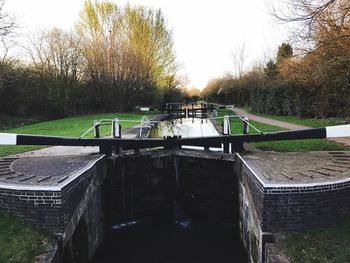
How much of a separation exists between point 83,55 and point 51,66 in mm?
2921

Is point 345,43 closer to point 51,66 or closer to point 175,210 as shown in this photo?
point 175,210

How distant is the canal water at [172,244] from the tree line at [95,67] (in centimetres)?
1572

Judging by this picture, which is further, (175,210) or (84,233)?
(175,210)

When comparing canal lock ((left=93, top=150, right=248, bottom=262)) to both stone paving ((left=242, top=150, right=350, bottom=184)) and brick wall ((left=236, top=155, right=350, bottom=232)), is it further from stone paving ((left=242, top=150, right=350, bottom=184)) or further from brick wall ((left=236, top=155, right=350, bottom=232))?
brick wall ((left=236, top=155, right=350, bottom=232))

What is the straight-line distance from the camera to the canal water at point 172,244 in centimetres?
655

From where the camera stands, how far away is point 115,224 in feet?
27.4

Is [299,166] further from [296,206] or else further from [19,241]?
[19,241]

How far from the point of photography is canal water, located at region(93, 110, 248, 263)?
258 inches

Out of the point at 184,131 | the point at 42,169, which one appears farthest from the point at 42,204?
the point at 184,131

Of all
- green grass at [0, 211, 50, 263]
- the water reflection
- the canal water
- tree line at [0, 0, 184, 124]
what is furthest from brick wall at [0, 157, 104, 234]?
tree line at [0, 0, 184, 124]

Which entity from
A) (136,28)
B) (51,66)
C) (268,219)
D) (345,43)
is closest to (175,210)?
(268,219)

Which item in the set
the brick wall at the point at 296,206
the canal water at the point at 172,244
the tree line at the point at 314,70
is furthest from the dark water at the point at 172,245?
the tree line at the point at 314,70

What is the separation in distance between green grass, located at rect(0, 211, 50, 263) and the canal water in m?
1.93

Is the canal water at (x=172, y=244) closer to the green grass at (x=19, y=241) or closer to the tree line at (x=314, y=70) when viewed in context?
the green grass at (x=19, y=241)
